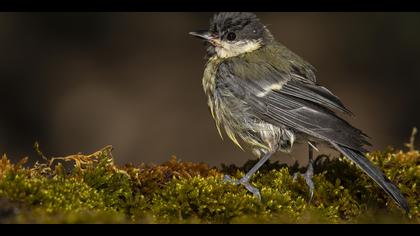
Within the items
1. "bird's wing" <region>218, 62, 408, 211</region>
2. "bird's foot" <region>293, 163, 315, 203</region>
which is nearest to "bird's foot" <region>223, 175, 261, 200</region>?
"bird's foot" <region>293, 163, 315, 203</region>

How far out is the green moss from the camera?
10.3ft

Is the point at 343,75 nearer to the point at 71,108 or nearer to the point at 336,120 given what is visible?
the point at 71,108

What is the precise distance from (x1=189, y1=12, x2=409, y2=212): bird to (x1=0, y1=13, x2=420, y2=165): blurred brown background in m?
3.92

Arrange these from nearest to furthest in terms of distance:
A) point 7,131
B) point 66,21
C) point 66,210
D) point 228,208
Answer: point 66,210
point 228,208
point 7,131
point 66,21

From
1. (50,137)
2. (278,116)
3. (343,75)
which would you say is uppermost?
(278,116)

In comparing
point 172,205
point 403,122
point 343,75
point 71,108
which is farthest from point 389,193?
A: point 71,108

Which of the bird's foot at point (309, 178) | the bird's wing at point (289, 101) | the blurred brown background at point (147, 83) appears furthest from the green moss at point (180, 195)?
the blurred brown background at point (147, 83)

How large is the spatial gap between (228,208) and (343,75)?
644cm

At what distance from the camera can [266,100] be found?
4.51 metres

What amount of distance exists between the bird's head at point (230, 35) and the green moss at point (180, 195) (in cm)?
121

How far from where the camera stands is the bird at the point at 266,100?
13.9 feet

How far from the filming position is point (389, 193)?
3703mm

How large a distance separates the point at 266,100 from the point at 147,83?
205 inches

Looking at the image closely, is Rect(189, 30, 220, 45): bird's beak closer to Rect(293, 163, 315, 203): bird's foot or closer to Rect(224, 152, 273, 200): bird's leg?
Rect(224, 152, 273, 200): bird's leg
